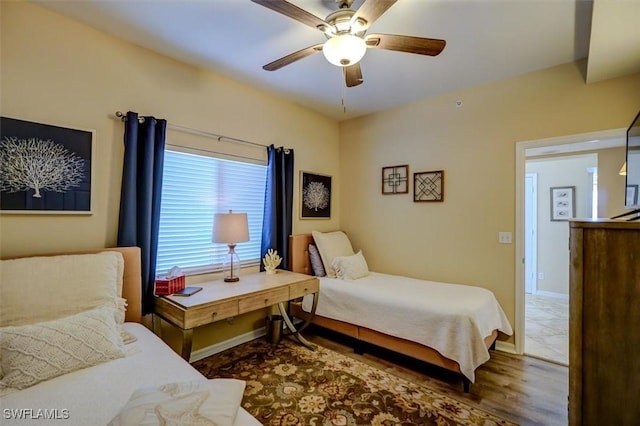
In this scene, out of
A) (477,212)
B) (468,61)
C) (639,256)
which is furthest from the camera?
(477,212)

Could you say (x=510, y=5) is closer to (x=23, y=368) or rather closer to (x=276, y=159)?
(x=276, y=159)

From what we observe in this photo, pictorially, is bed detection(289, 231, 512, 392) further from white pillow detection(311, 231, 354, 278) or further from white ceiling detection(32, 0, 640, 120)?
white ceiling detection(32, 0, 640, 120)

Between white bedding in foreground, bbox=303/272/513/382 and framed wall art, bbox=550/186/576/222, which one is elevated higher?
framed wall art, bbox=550/186/576/222

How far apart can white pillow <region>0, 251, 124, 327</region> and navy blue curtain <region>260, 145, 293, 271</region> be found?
157 cm

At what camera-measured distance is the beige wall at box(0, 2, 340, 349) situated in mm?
1846

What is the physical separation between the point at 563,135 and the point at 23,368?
12.9 ft

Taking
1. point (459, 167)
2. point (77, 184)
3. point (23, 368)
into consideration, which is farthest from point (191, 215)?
point (459, 167)

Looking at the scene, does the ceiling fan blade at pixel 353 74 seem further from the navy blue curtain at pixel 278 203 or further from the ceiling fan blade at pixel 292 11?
the navy blue curtain at pixel 278 203

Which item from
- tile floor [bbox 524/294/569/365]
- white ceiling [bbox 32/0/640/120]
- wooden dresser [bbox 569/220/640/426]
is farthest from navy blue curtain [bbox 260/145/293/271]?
tile floor [bbox 524/294/569/365]

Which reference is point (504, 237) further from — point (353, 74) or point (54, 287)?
point (54, 287)

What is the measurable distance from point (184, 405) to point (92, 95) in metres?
2.23

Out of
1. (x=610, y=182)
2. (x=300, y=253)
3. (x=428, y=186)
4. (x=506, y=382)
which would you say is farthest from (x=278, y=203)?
(x=610, y=182)

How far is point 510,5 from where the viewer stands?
1.86 m

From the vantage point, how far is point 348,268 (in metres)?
3.27
